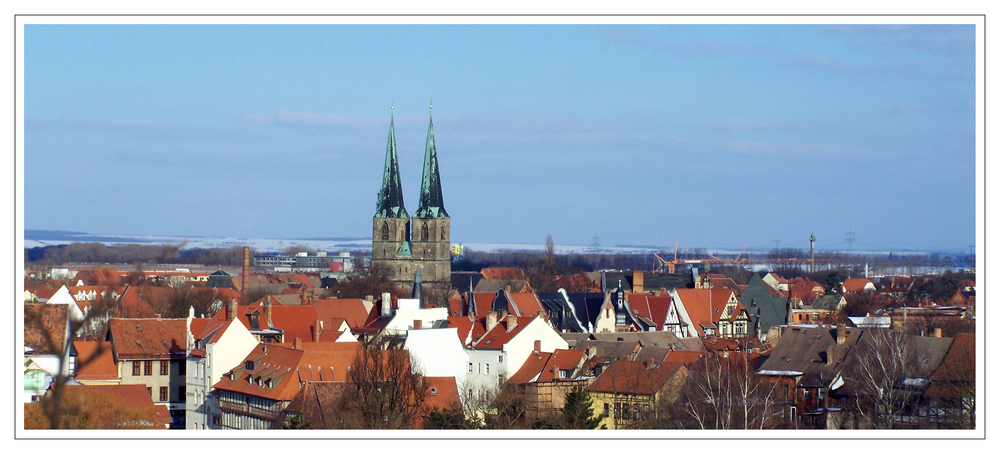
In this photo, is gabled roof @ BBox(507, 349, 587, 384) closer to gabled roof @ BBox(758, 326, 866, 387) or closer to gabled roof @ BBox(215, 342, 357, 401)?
gabled roof @ BBox(215, 342, 357, 401)

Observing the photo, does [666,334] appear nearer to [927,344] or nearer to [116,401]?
[927,344]

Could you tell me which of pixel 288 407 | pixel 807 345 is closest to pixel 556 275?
pixel 807 345

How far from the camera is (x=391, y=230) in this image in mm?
147875

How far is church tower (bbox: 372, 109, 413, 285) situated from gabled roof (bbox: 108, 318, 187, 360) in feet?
299

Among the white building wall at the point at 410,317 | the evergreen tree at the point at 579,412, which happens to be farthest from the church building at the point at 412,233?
the evergreen tree at the point at 579,412

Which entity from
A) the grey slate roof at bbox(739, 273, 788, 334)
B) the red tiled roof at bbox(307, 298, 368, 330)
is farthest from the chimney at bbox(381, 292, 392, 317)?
the grey slate roof at bbox(739, 273, 788, 334)

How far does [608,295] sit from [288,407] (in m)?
40.6

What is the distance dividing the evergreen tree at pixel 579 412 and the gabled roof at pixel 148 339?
73.9ft

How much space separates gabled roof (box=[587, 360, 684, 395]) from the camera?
38656 mm

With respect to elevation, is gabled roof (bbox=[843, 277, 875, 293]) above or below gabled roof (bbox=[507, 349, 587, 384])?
below

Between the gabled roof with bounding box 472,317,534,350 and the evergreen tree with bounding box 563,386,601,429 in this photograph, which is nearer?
the evergreen tree with bounding box 563,386,601,429
